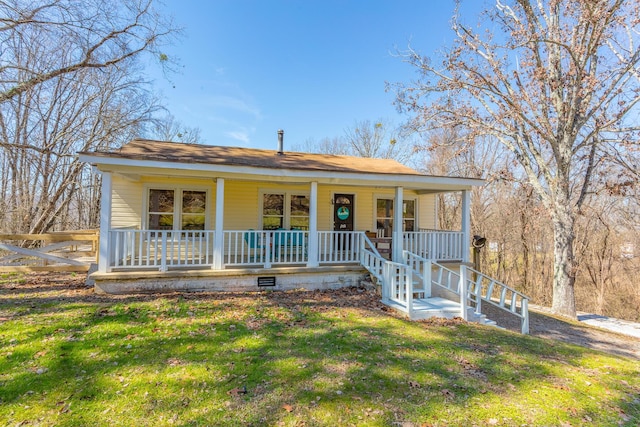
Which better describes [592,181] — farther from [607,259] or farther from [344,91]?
[344,91]

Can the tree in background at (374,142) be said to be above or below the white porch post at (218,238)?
above

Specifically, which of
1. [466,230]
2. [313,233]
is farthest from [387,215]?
[313,233]

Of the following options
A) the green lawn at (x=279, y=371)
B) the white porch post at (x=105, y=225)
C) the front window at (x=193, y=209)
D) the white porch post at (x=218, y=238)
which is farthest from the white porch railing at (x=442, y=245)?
the white porch post at (x=105, y=225)

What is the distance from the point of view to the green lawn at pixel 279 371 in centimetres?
295

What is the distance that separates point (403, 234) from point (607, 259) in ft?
44.4

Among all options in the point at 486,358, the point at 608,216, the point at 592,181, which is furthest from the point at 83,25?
the point at 608,216

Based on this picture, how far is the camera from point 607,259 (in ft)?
48.9

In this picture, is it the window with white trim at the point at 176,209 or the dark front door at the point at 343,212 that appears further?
the dark front door at the point at 343,212

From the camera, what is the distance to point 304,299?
6.97 metres

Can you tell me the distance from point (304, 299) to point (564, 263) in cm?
935

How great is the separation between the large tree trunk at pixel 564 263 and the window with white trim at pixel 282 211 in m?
8.84

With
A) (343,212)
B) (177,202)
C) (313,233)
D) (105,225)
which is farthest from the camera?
(343,212)

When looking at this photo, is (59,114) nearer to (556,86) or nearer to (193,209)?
(193,209)

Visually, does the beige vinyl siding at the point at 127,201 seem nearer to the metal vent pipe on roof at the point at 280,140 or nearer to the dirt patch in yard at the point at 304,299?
the dirt patch in yard at the point at 304,299
